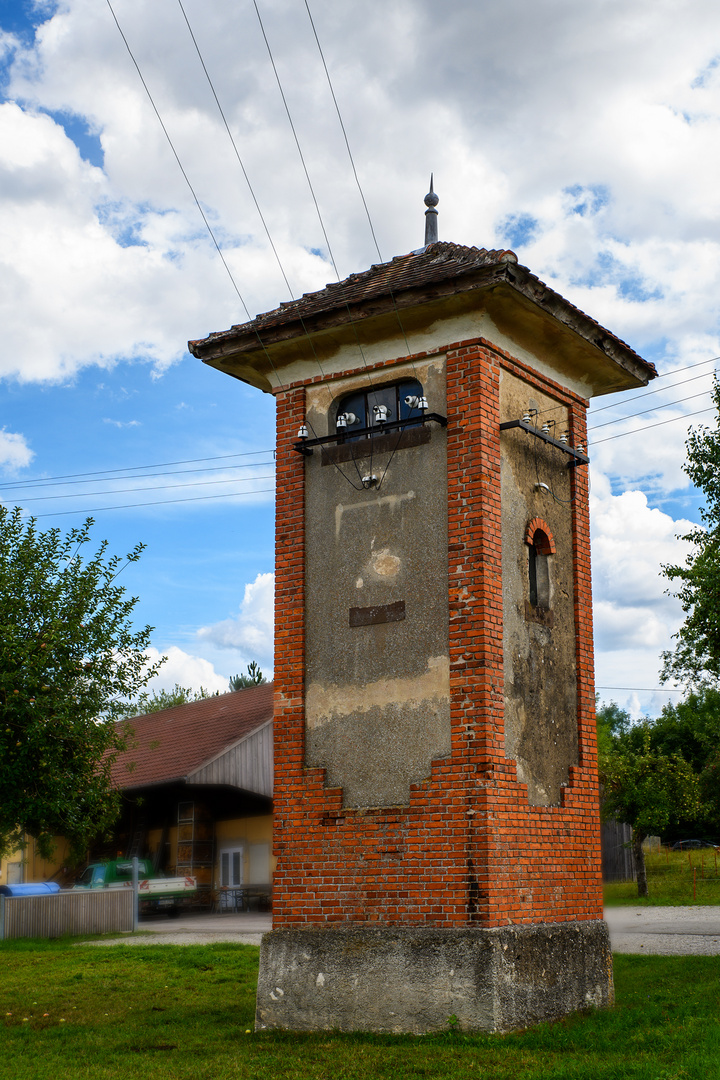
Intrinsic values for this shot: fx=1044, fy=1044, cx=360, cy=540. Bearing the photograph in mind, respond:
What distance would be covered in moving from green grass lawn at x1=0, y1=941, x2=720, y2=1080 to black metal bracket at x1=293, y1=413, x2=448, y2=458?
218 inches

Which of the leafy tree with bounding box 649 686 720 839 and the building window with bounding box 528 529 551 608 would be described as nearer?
the building window with bounding box 528 529 551 608

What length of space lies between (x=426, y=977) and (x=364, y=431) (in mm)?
5298

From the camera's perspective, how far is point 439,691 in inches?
386

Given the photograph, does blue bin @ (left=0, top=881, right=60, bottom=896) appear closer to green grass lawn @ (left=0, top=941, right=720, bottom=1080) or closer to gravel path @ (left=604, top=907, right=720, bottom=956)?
green grass lawn @ (left=0, top=941, right=720, bottom=1080)

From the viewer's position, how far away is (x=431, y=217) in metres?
12.7

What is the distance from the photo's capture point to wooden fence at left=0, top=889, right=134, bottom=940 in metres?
20.7

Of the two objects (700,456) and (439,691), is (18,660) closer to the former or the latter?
(439,691)

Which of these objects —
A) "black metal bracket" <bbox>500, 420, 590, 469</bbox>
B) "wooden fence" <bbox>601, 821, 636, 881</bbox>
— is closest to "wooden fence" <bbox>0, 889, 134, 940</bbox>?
"black metal bracket" <bbox>500, 420, 590, 469</bbox>

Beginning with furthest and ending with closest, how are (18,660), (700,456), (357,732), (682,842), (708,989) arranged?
(682,842) < (700,456) < (18,660) < (708,989) < (357,732)

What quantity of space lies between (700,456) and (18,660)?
12.4m

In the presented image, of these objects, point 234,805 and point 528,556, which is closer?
point 528,556

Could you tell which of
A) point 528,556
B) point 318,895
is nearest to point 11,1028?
point 318,895

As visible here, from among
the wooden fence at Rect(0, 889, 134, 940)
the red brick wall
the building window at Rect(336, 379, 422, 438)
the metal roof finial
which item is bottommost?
the wooden fence at Rect(0, 889, 134, 940)

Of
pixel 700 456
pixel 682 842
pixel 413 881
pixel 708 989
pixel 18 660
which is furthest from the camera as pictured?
pixel 682 842
